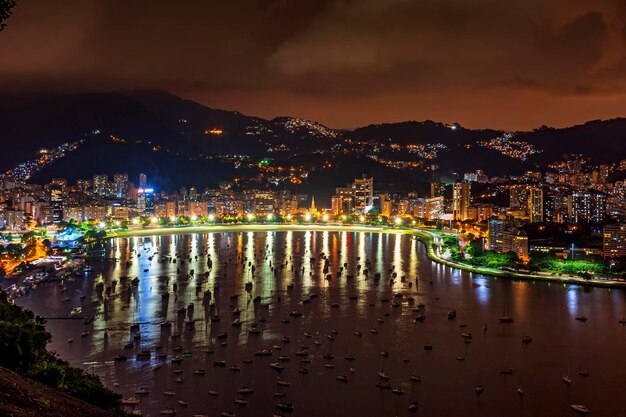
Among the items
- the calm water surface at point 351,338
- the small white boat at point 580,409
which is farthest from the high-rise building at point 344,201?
the small white boat at point 580,409

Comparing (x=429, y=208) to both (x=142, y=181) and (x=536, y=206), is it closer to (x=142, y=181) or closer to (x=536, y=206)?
(x=536, y=206)

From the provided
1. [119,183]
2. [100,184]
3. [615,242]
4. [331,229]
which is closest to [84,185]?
[100,184]

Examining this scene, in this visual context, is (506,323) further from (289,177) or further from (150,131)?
(150,131)

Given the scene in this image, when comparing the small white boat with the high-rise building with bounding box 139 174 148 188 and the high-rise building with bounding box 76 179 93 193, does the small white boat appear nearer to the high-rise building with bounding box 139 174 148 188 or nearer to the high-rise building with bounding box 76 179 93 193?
the high-rise building with bounding box 76 179 93 193

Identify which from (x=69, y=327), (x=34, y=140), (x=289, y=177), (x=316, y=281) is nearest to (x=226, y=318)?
(x=69, y=327)

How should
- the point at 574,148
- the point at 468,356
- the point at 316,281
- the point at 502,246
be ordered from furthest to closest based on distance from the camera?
the point at 574,148 < the point at 502,246 < the point at 316,281 < the point at 468,356

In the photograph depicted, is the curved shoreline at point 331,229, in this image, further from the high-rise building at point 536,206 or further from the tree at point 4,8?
the tree at point 4,8
